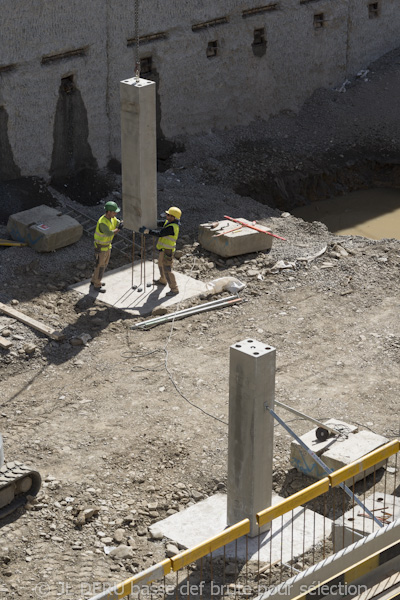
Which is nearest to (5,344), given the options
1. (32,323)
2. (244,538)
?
(32,323)

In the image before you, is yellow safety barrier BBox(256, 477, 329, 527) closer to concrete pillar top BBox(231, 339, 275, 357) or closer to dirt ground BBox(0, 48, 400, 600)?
concrete pillar top BBox(231, 339, 275, 357)

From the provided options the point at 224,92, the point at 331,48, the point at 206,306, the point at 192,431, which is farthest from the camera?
the point at 331,48

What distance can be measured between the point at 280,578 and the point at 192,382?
434 cm

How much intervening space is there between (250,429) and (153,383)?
3976mm

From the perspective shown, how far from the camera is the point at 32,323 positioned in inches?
602

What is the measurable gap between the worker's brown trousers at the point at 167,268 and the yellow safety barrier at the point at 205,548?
7.32 metres

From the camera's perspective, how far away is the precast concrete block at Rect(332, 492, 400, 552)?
409 inches

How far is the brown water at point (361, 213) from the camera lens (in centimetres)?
2122

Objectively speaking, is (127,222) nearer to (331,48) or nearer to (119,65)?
(119,65)

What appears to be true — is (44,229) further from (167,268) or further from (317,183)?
(317,183)

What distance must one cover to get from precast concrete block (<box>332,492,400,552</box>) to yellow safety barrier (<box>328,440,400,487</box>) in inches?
21.0

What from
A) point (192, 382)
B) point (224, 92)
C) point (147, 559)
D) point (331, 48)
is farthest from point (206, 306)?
point (331, 48)

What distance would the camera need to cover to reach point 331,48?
24.4 meters

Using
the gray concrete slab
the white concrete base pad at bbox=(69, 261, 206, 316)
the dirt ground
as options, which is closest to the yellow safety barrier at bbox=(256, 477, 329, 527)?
the dirt ground
